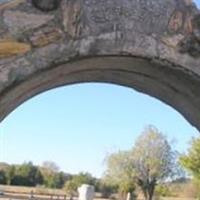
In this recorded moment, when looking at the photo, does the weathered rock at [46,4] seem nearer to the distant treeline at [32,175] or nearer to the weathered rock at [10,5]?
the weathered rock at [10,5]

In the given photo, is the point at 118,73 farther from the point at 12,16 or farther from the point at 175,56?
the point at 12,16

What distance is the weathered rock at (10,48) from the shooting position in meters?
4.83

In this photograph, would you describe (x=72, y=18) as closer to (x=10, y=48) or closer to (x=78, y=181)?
(x=10, y=48)

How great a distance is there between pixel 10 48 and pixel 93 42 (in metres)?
0.68

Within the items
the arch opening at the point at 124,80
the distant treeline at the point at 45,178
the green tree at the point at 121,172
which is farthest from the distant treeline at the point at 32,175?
the arch opening at the point at 124,80

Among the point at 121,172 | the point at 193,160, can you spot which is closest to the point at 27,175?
the point at 121,172

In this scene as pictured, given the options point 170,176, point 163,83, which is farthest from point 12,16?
point 170,176

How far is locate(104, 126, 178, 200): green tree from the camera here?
59781 millimetres

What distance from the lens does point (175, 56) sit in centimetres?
515

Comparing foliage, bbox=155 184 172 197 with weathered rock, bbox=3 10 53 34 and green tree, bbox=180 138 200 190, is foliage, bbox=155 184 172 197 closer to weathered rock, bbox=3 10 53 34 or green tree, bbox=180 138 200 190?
green tree, bbox=180 138 200 190

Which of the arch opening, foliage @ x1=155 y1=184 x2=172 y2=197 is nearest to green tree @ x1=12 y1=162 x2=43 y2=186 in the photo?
foliage @ x1=155 y1=184 x2=172 y2=197

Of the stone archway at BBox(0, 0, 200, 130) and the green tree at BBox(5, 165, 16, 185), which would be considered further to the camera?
the green tree at BBox(5, 165, 16, 185)

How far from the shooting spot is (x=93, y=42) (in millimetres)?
4953

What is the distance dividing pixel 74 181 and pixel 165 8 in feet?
225
